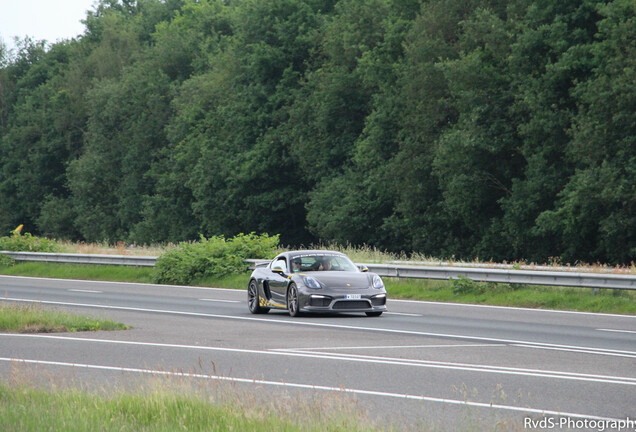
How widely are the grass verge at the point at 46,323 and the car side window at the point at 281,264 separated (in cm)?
425

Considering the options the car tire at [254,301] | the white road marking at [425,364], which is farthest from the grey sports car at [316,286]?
the white road marking at [425,364]

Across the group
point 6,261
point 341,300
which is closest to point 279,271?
point 341,300

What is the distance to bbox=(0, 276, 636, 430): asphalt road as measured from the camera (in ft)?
29.7

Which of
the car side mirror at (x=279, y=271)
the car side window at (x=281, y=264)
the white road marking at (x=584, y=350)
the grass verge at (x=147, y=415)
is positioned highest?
the car side window at (x=281, y=264)

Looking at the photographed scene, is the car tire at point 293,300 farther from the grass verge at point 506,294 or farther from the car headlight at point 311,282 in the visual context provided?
the grass verge at point 506,294

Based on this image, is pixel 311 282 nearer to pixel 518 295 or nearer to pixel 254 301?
pixel 254 301

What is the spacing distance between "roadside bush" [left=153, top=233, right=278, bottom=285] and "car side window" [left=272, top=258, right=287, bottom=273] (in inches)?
480

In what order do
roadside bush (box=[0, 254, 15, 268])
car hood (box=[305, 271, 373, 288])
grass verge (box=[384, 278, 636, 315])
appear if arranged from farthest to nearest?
roadside bush (box=[0, 254, 15, 268]), grass verge (box=[384, 278, 636, 315]), car hood (box=[305, 271, 373, 288])

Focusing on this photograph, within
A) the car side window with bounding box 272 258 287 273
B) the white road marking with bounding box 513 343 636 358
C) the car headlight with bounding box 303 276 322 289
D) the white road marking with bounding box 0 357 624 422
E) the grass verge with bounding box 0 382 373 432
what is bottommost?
the white road marking with bounding box 513 343 636 358

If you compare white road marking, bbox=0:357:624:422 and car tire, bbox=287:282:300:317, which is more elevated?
car tire, bbox=287:282:300:317

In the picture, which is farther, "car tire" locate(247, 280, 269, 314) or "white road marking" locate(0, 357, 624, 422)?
"car tire" locate(247, 280, 269, 314)

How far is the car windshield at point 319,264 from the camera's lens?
824 inches

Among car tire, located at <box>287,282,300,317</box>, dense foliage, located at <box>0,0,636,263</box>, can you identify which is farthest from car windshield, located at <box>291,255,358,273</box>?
dense foliage, located at <box>0,0,636,263</box>

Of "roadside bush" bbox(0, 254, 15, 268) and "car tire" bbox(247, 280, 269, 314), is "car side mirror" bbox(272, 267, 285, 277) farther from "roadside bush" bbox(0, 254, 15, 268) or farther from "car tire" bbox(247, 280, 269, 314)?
"roadside bush" bbox(0, 254, 15, 268)
